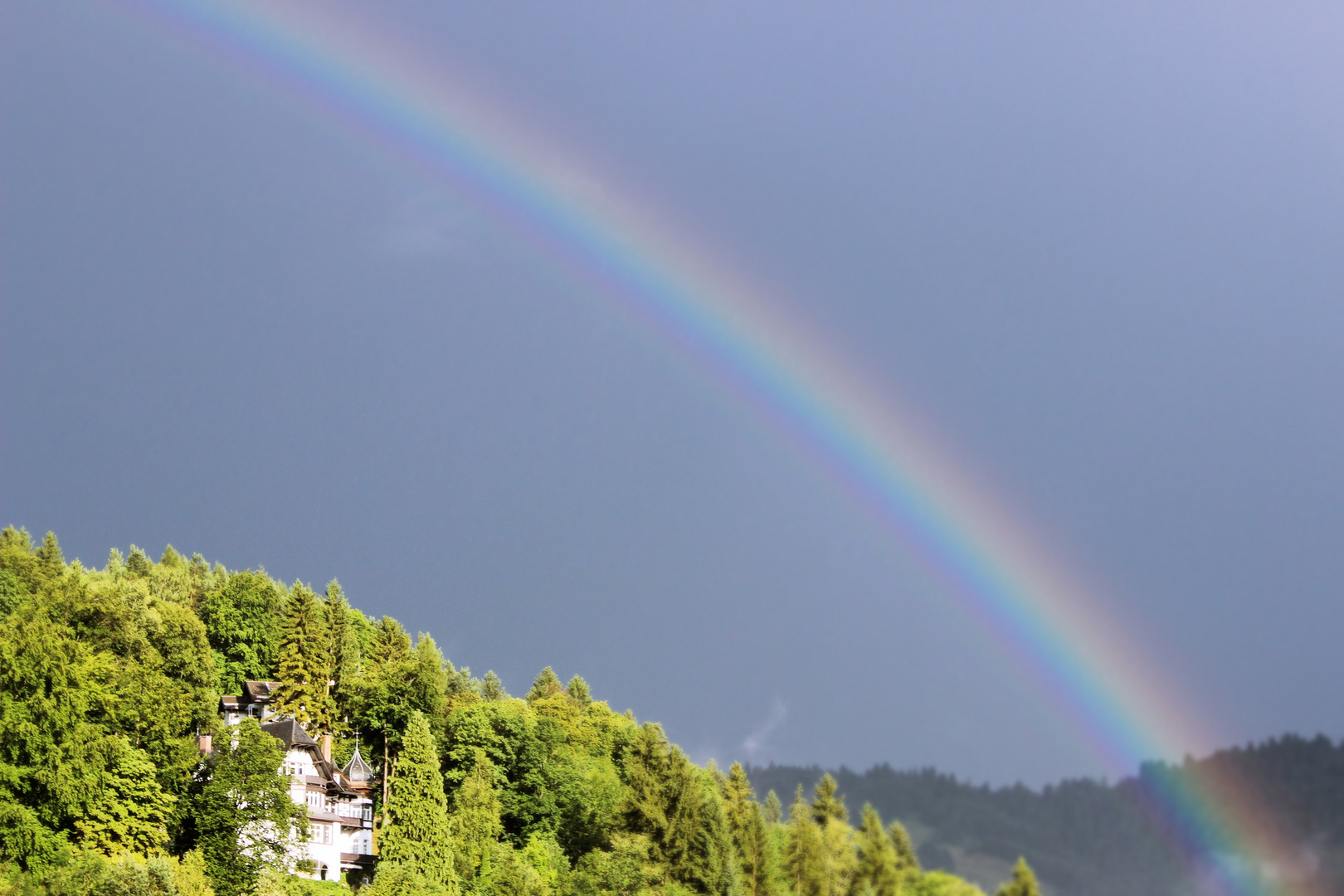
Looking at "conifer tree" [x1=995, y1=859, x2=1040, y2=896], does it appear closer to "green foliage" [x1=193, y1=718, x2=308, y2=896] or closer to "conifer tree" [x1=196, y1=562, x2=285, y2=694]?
"green foliage" [x1=193, y1=718, x2=308, y2=896]

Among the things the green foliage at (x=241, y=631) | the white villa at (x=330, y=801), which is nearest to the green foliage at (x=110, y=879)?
the white villa at (x=330, y=801)

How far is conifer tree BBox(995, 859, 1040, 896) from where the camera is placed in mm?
63312

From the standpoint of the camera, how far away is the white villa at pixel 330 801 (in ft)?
348

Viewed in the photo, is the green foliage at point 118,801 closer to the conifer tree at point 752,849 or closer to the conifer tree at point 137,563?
the conifer tree at point 752,849

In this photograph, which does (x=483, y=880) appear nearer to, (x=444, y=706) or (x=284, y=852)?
(x=284, y=852)

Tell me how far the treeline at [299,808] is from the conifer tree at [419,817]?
5.8 inches

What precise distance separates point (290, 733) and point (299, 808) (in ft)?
59.2

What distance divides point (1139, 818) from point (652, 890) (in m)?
30.3

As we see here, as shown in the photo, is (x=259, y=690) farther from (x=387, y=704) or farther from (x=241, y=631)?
(x=387, y=704)

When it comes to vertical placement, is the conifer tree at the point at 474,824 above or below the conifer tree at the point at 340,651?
below

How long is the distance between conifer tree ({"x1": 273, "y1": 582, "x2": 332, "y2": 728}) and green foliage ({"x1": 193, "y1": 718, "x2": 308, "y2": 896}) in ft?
81.8

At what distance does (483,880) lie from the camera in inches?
3770

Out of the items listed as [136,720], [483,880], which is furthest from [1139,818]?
[136,720]

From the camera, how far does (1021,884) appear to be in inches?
2510
